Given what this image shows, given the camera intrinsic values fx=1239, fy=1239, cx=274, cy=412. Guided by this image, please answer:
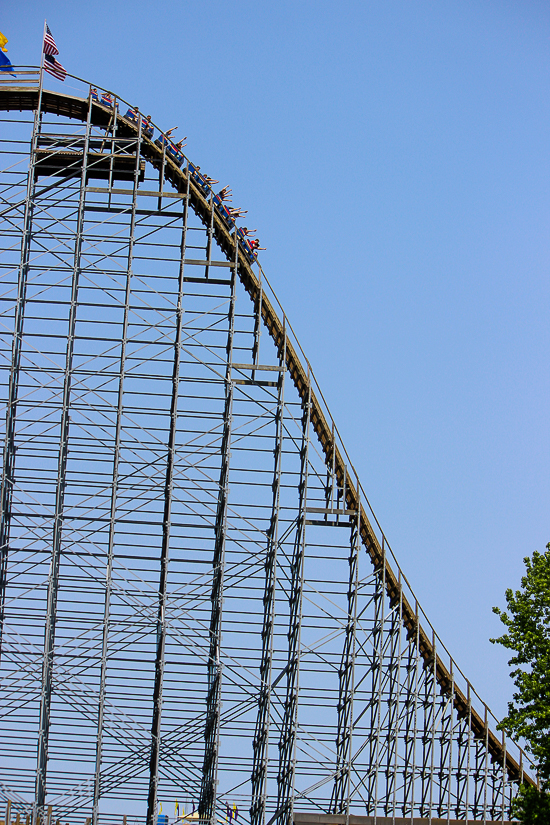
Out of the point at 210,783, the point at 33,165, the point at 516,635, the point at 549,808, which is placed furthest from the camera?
the point at 33,165

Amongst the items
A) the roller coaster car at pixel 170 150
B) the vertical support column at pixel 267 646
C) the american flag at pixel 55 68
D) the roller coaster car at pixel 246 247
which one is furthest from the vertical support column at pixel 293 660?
the american flag at pixel 55 68

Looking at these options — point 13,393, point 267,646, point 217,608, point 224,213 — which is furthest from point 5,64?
point 267,646

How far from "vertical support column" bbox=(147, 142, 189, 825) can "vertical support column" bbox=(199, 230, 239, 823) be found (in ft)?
4.04

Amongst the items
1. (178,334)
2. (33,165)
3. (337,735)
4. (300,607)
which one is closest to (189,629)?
(300,607)

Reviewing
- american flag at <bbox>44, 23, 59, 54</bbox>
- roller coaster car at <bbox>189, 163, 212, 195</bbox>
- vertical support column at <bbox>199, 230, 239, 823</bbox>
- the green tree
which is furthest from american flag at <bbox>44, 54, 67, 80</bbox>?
the green tree

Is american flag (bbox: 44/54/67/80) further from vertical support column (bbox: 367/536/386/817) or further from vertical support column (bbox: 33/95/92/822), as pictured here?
vertical support column (bbox: 367/536/386/817)

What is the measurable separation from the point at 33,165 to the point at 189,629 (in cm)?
1245

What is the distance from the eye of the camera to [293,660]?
2986 centimetres

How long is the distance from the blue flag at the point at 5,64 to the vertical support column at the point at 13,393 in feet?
7.47

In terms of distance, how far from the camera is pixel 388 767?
31328 millimetres

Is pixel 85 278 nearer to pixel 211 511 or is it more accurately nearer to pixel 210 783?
pixel 211 511

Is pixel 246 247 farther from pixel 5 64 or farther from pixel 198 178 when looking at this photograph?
pixel 5 64

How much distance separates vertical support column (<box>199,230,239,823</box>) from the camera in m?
29.7

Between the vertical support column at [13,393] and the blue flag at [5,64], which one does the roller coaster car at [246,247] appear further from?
the blue flag at [5,64]
